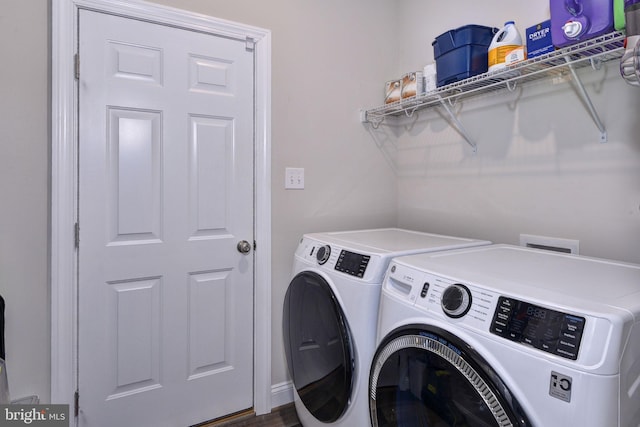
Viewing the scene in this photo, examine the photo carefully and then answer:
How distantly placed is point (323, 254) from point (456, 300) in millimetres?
717

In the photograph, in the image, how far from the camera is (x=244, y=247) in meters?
1.82

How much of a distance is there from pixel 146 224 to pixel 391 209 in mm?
1435

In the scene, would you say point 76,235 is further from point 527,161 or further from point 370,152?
point 527,161

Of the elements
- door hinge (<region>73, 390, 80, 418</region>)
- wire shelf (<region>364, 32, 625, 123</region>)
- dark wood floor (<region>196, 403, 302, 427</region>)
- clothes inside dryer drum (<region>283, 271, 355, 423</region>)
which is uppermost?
wire shelf (<region>364, 32, 625, 123</region>)

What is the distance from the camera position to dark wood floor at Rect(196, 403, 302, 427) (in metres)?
1.77

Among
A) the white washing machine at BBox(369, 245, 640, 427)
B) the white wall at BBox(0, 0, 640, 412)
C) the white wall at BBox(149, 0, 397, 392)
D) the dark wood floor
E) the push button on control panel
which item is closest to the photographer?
the white washing machine at BBox(369, 245, 640, 427)

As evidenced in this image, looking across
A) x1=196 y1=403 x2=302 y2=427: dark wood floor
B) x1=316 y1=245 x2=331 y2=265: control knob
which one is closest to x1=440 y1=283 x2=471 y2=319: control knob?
x1=316 y1=245 x2=331 y2=265: control knob

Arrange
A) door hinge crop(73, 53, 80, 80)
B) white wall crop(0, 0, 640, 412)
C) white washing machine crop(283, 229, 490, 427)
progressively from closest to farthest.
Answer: white washing machine crop(283, 229, 490, 427), white wall crop(0, 0, 640, 412), door hinge crop(73, 53, 80, 80)

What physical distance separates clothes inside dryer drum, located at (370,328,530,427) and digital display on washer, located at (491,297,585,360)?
3.8 inches

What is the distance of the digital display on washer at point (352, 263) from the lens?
1.29 meters

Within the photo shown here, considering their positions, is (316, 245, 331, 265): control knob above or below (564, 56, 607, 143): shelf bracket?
below

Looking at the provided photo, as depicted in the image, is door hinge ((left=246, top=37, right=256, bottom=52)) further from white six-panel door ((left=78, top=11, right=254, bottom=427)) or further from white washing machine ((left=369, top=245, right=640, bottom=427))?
white washing machine ((left=369, top=245, right=640, bottom=427))

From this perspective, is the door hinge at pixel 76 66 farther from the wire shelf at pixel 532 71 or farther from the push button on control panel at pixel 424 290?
the push button on control panel at pixel 424 290

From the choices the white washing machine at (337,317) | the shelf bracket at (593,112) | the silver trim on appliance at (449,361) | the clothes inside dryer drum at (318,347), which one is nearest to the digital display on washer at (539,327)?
the silver trim on appliance at (449,361)
